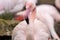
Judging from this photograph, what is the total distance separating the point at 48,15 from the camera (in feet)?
4.20

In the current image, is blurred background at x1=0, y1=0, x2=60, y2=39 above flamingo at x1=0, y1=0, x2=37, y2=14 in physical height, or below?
below

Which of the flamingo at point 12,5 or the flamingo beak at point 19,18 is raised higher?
the flamingo at point 12,5

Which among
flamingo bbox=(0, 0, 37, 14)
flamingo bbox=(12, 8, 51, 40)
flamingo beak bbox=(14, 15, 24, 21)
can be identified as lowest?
flamingo bbox=(12, 8, 51, 40)

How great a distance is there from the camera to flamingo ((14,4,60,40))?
4.14 feet

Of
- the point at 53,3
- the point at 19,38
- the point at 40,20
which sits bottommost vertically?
the point at 19,38

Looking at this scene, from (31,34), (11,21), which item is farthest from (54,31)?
(11,21)

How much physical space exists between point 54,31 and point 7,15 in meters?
0.35

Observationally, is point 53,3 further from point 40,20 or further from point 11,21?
point 11,21

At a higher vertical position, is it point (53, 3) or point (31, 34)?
point (53, 3)

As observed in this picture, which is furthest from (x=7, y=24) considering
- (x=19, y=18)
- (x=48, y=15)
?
(x=48, y=15)

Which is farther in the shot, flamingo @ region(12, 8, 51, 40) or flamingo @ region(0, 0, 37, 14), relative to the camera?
flamingo @ region(0, 0, 37, 14)

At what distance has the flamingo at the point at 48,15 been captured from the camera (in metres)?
1.26

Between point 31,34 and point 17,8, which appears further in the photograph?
point 17,8

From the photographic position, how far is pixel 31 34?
46.8 inches
